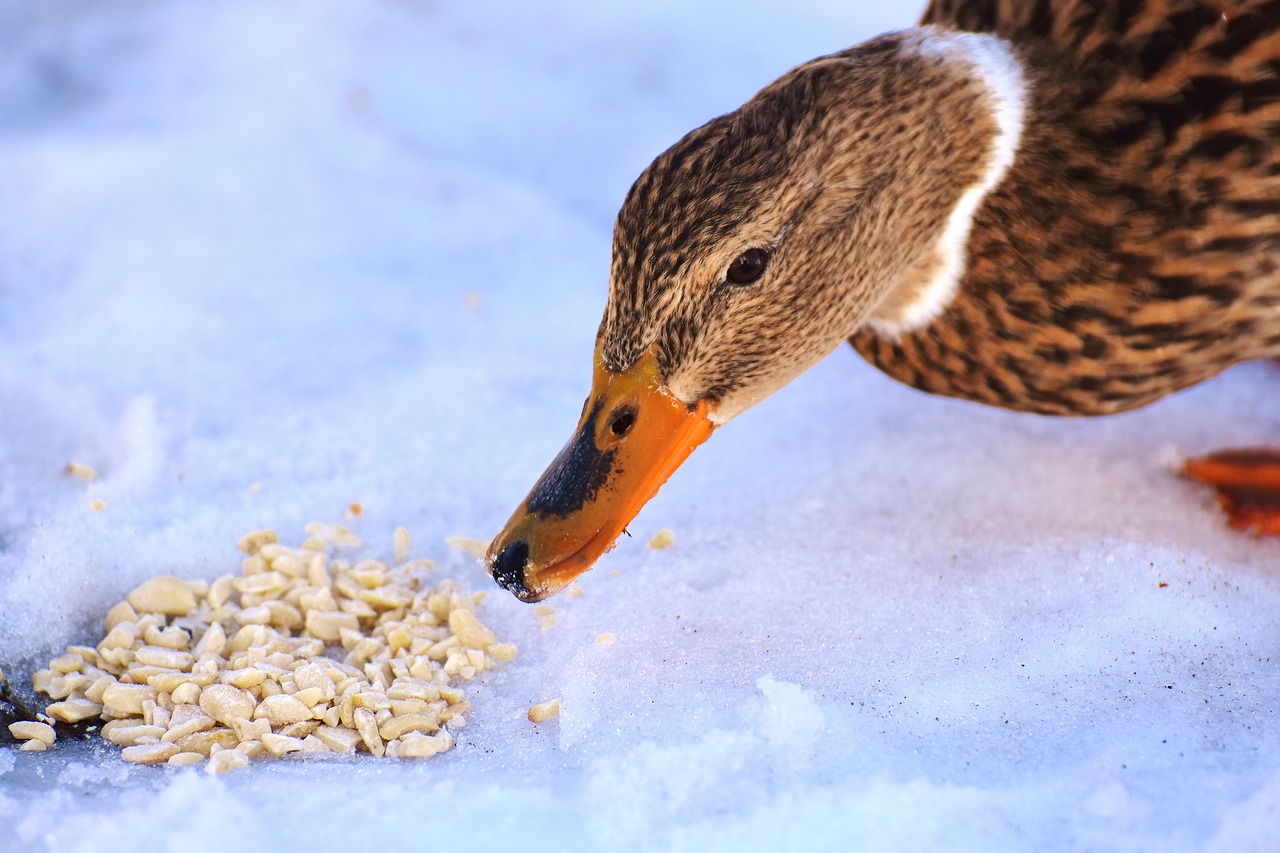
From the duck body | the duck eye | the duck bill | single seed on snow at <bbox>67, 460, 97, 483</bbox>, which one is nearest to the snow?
single seed on snow at <bbox>67, 460, 97, 483</bbox>

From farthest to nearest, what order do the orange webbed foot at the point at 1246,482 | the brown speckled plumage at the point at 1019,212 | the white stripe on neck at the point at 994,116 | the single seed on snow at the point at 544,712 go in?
the orange webbed foot at the point at 1246,482
the white stripe on neck at the point at 994,116
the single seed on snow at the point at 544,712
the brown speckled plumage at the point at 1019,212

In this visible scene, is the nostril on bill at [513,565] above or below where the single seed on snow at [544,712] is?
above

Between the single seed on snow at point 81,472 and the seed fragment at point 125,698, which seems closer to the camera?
the seed fragment at point 125,698

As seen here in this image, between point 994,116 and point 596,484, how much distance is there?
0.92 m

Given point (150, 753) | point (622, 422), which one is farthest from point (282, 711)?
point (622, 422)

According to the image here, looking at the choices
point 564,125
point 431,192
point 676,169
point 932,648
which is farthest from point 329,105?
point 932,648

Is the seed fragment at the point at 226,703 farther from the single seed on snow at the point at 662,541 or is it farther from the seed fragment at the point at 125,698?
the single seed on snow at the point at 662,541

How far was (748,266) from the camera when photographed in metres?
1.76

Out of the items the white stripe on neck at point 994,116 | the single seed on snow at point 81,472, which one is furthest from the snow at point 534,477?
the white stripe on neck at point 994,116

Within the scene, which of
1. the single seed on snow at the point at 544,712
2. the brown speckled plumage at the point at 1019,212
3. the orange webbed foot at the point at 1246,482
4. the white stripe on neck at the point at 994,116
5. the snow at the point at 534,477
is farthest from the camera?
the orange webbed foot at the point at 1246,482

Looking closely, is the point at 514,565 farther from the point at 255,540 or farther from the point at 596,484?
the point at 255,540

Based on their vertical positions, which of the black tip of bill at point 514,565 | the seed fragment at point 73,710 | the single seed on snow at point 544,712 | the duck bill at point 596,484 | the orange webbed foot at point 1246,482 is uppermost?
the duck bill at point 596,484

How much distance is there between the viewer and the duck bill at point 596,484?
1759mm

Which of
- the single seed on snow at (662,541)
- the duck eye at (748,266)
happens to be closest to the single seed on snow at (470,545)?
the single seed on snow at (662,541)
